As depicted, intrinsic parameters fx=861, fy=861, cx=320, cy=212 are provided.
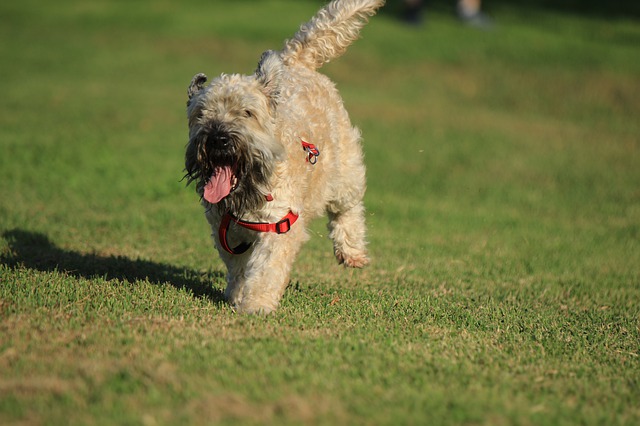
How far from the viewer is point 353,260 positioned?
28.7ft

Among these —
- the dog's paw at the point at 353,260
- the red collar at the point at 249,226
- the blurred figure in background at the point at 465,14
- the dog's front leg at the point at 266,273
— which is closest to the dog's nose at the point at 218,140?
the red collar at the point at 249,226

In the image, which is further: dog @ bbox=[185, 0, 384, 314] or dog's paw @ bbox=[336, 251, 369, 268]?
dog's paw @ bbox=[336, 251, 369, 268]

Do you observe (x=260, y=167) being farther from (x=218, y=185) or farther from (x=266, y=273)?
(x=266, y=273)

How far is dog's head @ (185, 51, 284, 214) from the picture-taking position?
6.31m

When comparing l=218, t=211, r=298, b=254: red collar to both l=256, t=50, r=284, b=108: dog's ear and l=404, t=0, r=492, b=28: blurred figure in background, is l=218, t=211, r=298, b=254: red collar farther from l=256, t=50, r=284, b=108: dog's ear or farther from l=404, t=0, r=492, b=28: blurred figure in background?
l=404, t=0, r=492, b=28: blurred figure in background

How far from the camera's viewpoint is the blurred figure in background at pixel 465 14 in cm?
3250

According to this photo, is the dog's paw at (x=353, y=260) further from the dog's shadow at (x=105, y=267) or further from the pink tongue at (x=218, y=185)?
the pink tongue at (x=218, y=185)

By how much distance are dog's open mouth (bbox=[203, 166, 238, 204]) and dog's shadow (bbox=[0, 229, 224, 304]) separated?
103cm

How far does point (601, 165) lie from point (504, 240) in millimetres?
6670

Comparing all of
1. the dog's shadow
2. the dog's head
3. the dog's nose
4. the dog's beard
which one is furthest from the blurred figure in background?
the dog's nose

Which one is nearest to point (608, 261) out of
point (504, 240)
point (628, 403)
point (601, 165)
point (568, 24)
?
point (504, 240)

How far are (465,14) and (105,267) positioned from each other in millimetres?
27930

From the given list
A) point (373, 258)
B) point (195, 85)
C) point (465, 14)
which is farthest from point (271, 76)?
point (465, 14)

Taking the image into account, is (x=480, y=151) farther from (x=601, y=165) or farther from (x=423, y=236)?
(x=423, y=236)
